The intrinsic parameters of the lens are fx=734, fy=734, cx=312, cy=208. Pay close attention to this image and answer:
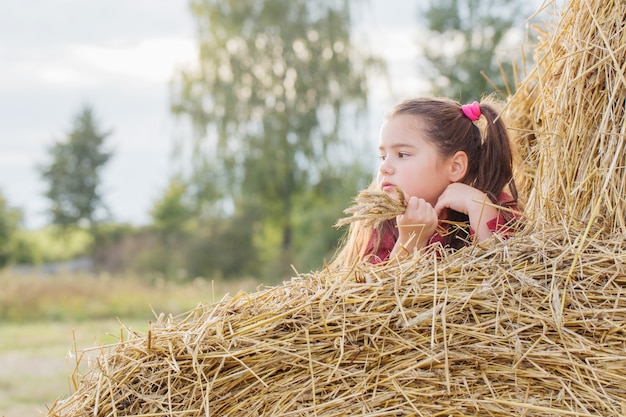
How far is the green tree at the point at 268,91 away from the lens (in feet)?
72.4

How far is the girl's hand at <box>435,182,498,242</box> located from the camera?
262 cm

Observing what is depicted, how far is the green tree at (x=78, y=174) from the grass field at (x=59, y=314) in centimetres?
1164

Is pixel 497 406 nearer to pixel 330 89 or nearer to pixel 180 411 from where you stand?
pixel 180 411

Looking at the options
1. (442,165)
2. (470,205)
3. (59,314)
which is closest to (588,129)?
(470,205)

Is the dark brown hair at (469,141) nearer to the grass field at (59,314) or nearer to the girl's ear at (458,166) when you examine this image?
the girl's ear at (458,166)

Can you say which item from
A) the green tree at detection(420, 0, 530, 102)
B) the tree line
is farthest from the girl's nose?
the tree line

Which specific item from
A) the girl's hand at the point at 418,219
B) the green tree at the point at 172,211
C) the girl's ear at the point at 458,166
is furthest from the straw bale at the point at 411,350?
the green tree at the point at 172,211

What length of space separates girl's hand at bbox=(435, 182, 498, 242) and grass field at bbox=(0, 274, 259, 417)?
5208mm

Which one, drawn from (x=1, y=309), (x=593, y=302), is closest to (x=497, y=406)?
(x=593, y=302)

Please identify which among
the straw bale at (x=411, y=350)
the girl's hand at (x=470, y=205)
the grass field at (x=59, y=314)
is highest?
the girl's hand at (x=470, y=205)

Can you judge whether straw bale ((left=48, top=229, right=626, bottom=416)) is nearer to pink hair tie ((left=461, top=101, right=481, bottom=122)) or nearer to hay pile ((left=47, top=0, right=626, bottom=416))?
hay pile ((left=47, top=0, right=626, bottom=416))

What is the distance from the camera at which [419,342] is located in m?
1.95

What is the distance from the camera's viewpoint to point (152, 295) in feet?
45.1

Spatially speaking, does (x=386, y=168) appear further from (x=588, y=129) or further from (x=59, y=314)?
(x=59, y=314)
